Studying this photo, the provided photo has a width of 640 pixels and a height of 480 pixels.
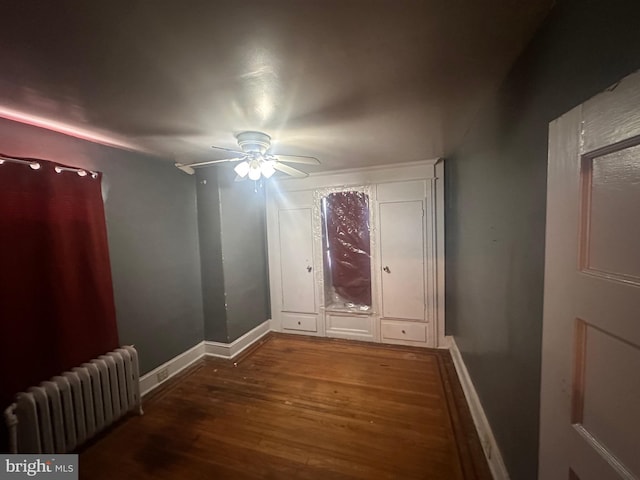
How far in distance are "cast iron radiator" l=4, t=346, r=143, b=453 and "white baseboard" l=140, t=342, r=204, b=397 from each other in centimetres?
30

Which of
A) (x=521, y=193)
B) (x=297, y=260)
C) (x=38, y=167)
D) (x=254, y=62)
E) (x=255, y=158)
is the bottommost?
(x=297, y=260)

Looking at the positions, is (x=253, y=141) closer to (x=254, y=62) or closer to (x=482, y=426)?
(x=254, y=62)

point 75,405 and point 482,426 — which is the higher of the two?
point 75,405

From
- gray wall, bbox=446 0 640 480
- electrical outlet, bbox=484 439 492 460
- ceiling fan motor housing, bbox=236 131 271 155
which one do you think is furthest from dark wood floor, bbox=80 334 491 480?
ceiling fan motor housing, bbox=236 131 271 155

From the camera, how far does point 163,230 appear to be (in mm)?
2570

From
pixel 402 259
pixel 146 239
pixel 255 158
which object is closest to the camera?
pixel 255 158

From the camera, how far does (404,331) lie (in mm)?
3205

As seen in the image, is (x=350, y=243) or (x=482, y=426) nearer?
(x=482, y=426)

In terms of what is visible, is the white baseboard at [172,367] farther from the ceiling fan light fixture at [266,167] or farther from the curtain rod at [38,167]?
the ceiling fan light fixture at [266,167]

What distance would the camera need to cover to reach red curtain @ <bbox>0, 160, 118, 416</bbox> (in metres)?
1.52

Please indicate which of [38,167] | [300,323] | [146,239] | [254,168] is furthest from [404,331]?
[38,167]

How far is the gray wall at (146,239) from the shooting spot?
1.95 metres

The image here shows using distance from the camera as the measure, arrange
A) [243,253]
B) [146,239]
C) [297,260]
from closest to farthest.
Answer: [146,239] → [243,253] → [297,260]

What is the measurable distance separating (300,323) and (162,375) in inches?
65.7
